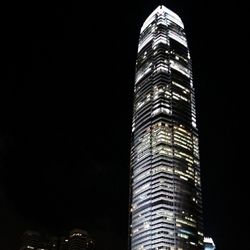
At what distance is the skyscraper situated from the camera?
542 feet

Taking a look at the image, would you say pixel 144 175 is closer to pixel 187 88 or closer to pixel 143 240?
pixel 143 240

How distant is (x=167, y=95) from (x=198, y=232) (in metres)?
57.5

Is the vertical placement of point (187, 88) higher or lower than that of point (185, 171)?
higher

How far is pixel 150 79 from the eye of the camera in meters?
199

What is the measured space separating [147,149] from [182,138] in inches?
583

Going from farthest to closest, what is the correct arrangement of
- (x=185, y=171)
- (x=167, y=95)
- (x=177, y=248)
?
(x=167, y=95)
(x=185, y=171)
(x=177, y=248)

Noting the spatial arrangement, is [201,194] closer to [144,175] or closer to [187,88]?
[144,175]

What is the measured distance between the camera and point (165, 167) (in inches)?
6885

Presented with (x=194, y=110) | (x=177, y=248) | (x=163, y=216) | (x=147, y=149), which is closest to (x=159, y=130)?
(x=147, y=149)

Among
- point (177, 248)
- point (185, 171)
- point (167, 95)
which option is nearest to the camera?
point (177, 248)

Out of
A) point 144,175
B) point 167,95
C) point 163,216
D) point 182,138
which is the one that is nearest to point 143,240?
point 163,216

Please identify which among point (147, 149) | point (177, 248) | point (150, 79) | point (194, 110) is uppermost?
point (150, 79)

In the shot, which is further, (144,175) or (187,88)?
(187,88)

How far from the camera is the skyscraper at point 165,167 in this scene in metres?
165
